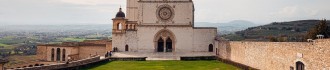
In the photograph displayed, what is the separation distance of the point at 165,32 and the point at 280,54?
67.1 feet

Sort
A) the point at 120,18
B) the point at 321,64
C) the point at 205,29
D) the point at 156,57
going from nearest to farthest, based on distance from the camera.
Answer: the point at 321,64
the point at 156,57
the point at 205,29
the point at 120,18

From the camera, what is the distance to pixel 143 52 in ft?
136

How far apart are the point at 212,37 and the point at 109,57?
10.8 m

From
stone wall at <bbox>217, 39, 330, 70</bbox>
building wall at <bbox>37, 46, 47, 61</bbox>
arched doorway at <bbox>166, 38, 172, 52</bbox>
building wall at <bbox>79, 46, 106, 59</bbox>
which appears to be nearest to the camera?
stone wall at <bbox>217, 39, 330, 70</bbox>

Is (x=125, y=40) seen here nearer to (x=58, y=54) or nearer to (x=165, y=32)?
(x=165, y=32)

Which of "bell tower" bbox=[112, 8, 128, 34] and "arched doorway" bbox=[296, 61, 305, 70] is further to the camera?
"bell tower" bbox=[112, 8, 128, 34]

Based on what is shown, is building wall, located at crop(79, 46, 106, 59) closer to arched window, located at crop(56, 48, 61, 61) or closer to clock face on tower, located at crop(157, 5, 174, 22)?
arched window, located at crop(56, 48, 61, 61)

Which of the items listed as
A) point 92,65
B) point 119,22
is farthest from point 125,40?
point 92,65

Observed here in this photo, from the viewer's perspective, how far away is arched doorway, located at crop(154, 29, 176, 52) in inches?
1647

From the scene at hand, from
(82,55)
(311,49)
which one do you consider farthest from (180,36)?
(311,49)

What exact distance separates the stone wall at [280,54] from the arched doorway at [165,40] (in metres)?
9.05

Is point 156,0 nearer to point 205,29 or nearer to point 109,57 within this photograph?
point 205,29

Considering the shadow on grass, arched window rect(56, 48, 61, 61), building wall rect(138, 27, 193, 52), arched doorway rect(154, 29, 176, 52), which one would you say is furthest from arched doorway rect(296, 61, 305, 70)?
arched window rect(56, 48, 61, 61)

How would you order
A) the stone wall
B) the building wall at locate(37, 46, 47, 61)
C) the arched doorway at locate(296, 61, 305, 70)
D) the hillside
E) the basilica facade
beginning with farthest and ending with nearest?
the hillside → the building wall at locate(37, 46, 47, 61) → the basilica facade → the arched doorway at locate(296, 61, 305, 70) → the stone wall
